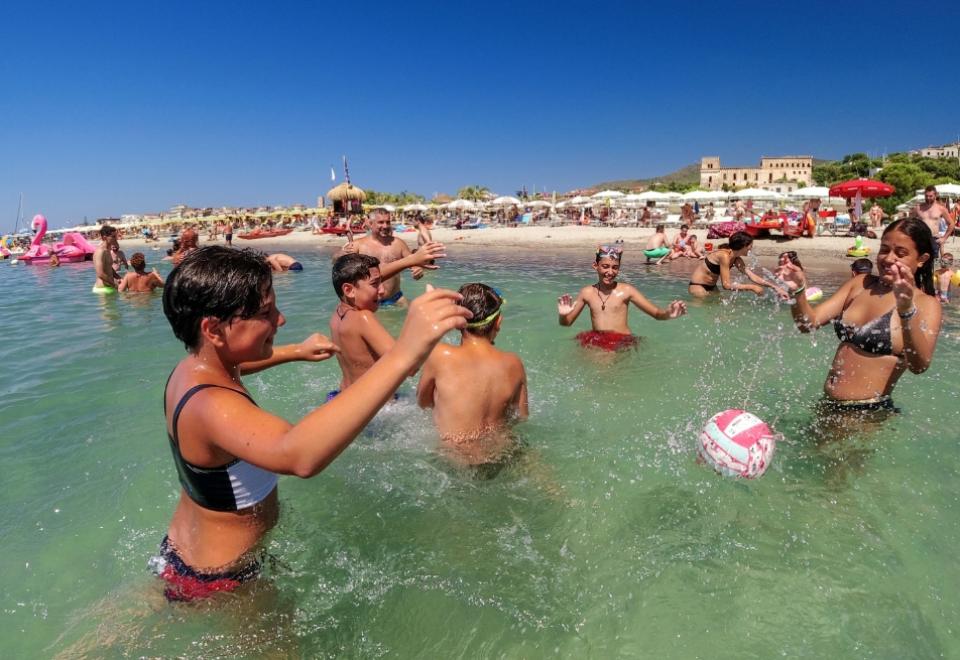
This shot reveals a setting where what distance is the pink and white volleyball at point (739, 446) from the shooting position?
3049 millimetres

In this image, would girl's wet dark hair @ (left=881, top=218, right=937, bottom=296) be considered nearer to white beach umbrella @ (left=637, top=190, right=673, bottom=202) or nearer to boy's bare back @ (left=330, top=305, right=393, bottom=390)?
boy's bare back @ (left=330, top=305, right=393, bottom=390)

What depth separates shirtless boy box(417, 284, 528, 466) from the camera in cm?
332

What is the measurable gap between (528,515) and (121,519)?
2701 mm

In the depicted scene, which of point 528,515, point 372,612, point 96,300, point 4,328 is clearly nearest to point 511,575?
point 528,515

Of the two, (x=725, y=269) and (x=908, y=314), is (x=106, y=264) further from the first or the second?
(x=908, y=314)

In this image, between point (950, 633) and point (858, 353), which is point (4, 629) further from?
point (858, 353)

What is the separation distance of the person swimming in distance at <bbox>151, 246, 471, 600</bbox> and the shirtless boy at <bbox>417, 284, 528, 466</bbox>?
4.55ft

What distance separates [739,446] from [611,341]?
3463 millimetres

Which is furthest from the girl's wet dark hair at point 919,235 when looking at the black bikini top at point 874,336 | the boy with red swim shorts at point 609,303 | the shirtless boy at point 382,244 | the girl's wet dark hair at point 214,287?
the shirtless boy at point 382,244

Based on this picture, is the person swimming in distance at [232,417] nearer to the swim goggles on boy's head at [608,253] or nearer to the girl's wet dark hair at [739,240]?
the swim goggles on boy's head at [608,253]

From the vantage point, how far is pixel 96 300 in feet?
39.0

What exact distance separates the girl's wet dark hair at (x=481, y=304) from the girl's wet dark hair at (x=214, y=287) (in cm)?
163

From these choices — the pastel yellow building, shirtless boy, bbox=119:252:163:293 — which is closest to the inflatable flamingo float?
shirtless boy, bbox=119:252:163:293

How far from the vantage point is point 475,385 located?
3.35 metres
